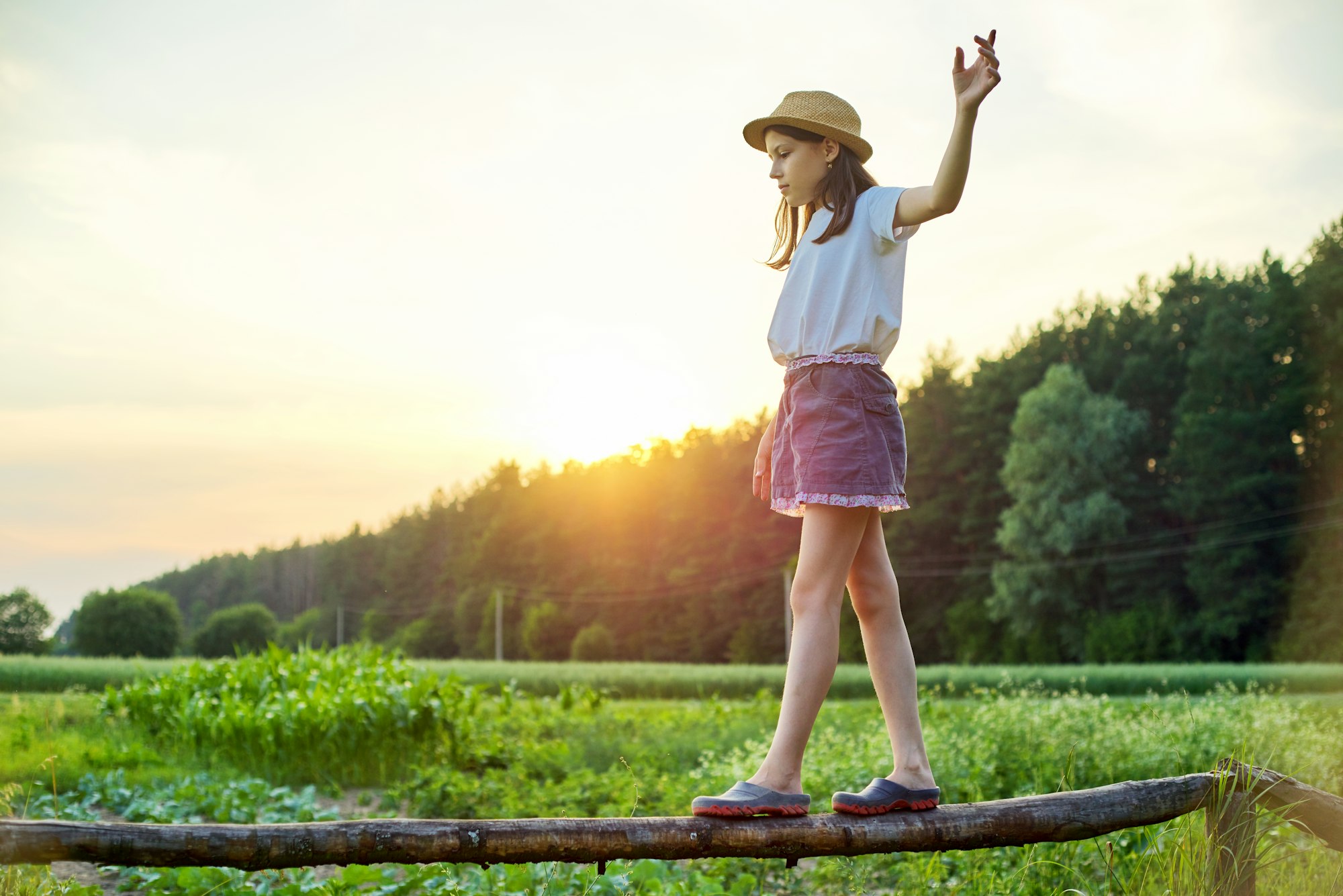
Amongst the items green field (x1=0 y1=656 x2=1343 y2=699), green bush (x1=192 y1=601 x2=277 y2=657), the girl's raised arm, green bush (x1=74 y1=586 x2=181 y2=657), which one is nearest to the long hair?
the girl's raised arm

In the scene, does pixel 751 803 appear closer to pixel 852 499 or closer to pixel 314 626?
pixel 852 499

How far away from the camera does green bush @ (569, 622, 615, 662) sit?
4438 cm

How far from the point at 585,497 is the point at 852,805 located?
50468 mm

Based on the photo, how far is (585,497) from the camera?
52.9 metres

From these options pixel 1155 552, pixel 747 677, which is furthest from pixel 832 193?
pixel 1155 552

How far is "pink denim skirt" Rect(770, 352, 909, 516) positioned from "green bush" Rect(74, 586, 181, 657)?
3287 centimetres

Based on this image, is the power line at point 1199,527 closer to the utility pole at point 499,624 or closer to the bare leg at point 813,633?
the utility pole at point 499,624

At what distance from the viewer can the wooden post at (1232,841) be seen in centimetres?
283

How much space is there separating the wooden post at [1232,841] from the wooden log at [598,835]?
0.18 feet

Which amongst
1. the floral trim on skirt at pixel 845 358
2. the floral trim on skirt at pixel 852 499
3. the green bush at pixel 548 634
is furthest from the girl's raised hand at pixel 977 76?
the green bush at pixel 548 634

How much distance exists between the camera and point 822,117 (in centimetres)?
286

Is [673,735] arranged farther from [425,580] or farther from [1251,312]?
[425,580]

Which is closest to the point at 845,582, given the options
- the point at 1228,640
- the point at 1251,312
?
the point at 1228,640

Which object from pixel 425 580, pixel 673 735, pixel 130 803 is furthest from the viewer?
pixel 425 580
